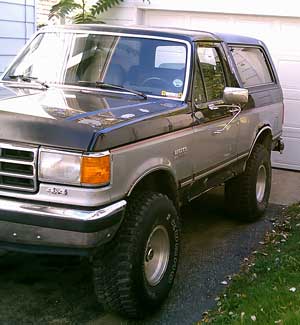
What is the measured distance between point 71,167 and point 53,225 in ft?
1.20

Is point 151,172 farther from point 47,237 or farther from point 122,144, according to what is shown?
point 47,237

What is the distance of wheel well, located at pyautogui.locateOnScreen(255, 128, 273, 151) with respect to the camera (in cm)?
689

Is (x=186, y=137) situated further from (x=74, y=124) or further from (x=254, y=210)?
(x=254, y=210)

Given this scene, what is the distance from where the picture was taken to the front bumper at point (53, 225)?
355 cm

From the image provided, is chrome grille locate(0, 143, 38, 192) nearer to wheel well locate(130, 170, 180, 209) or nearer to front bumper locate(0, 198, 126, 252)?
front bumper locate(0, 198, 126, 252)

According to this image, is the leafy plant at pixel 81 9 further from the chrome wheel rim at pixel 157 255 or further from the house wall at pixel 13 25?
the chrome wheel rim at pixel 157 255

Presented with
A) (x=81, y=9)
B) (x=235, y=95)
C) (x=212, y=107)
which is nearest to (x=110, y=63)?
(x=212, y=107)

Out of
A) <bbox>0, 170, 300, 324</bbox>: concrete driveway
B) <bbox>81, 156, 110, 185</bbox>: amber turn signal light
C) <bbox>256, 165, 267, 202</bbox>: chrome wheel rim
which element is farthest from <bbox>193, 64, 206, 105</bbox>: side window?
<bbox>256, 165, 267, 202</bbox>: chrome wheel rim

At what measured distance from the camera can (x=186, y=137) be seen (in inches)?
188

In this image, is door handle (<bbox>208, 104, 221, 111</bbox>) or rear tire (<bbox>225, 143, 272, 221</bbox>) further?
rear tire (<bbox>225, 143, 272, 221</bbox>)

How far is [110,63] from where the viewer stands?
5.17 m

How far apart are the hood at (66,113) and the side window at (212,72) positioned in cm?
74

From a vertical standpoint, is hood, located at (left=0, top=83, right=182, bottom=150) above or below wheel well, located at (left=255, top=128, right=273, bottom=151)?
above

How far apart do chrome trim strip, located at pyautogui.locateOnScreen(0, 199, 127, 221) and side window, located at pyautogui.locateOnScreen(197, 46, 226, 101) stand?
2.15m
